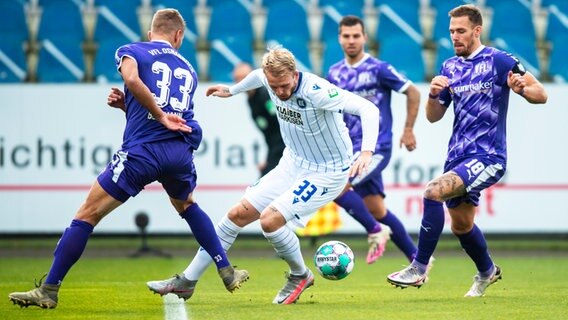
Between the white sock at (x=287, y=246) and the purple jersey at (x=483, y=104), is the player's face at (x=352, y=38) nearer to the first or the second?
the purple jersey at (x=483, y=104)

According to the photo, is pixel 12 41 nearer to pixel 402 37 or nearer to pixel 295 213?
pixel 402 37

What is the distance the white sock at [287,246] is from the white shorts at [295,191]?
11 centimetres

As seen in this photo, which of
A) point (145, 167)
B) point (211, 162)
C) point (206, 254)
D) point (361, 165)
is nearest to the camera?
point (361, 165)

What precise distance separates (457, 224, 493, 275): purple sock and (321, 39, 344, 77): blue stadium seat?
7.87 meters

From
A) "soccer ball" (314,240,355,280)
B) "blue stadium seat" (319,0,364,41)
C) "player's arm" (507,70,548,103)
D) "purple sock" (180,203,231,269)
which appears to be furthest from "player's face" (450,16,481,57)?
"blue stadium seat" (319,0,364,41)

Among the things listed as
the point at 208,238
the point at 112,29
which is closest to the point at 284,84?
the point at 208,238

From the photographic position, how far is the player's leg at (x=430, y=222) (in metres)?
9.20

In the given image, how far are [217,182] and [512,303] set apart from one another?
7500mm

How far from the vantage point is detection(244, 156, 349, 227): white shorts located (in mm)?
9016

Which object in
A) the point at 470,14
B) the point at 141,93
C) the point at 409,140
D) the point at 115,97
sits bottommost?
the point at 409,140

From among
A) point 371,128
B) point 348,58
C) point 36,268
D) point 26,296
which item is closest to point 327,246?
point 371,128

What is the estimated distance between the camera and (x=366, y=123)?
8719 mm

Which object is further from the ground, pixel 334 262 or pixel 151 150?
pixel 151 150

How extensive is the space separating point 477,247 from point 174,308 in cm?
257
